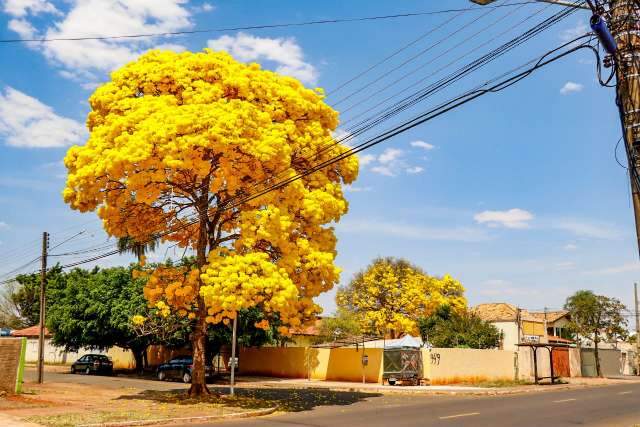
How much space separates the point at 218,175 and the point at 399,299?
88.6ft

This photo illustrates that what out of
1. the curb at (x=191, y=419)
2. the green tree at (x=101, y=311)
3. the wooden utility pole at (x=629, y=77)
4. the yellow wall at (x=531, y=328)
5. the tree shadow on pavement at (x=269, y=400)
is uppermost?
the wooden utility pole at (x=629, y=77)

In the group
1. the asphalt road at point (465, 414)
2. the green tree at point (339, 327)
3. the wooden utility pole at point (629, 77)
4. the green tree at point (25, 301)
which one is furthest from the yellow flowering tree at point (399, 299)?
the green tree at point (25, 301)

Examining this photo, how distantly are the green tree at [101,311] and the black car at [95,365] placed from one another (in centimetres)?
152

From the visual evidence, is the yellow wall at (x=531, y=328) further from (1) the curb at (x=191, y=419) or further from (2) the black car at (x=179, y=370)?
(1) the curb at (x=191, y=419)

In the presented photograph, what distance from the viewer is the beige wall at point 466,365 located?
34.2 metres

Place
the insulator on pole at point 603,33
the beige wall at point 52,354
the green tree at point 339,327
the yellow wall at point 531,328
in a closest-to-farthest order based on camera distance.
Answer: the insulator on pole at point 603,33 → the beige wall at point 52,354 → the green tree at point 339,327 → the yellow wall at point 531,328

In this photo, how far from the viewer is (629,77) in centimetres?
841

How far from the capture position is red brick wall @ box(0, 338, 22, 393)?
22609mm

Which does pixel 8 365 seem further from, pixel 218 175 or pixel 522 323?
pixel 522 323

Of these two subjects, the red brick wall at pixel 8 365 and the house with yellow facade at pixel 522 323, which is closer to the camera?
the red brick wall at pixel 8 365

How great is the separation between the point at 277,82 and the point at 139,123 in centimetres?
550

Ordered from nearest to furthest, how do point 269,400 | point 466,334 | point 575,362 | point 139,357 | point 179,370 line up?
1. point 269,400
2. point 179,370
3. point 139,357
4. point 466,334
5. point 575,362

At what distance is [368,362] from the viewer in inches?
1406

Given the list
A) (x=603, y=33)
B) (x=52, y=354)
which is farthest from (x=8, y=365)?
(x=52, y=354)
